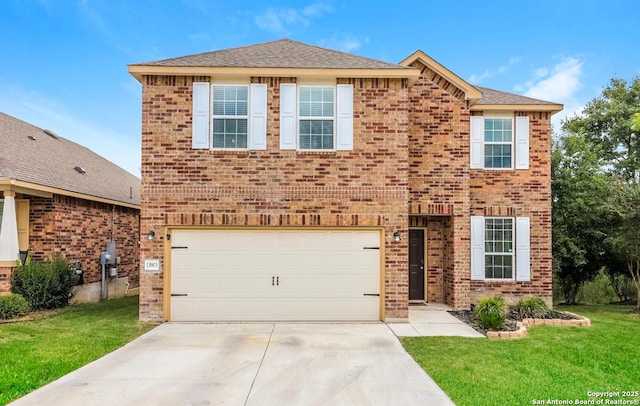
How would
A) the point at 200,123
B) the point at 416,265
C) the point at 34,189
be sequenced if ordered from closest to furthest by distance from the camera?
the point at 200,123 → the point at 34,189 → the point at 416,265

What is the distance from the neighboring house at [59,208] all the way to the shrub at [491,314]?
10.7 meters

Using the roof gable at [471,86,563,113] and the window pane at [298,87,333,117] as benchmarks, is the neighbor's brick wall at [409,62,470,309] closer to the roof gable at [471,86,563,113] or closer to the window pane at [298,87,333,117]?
the roof gable at [471,86,563,113]

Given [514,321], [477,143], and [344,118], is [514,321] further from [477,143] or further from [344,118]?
[344,118]

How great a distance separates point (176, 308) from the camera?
902cm

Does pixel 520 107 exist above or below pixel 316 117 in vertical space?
above

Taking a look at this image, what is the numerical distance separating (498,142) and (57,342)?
1109 cm

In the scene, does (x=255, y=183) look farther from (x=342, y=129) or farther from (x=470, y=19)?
(x=470, y=19)

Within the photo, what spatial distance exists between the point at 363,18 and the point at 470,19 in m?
4.35

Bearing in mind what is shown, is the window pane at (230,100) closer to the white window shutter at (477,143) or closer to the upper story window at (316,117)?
the upper story window at (316,117)

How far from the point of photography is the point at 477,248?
10961mm

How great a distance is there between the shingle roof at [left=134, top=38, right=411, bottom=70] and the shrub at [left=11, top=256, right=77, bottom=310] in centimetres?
567

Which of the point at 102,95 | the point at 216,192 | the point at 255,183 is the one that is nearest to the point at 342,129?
the point at 255,183

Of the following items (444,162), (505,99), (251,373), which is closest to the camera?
(251,373)

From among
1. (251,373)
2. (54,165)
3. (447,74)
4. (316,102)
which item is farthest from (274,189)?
(54,165)
